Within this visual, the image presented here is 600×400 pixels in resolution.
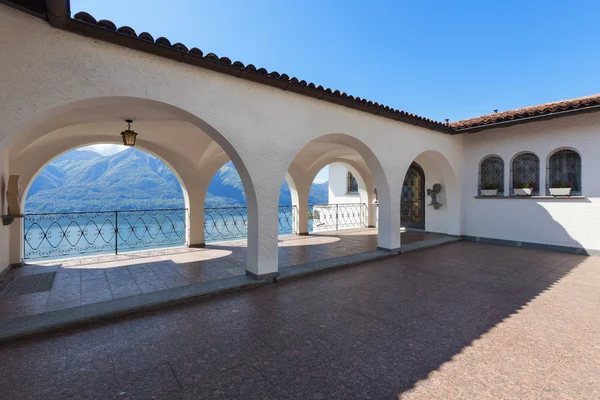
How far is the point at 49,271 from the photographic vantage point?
5.80m

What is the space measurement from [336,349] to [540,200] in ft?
27.7

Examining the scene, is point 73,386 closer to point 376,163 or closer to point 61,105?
point 61,105

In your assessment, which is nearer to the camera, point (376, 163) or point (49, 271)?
point (49, 271)

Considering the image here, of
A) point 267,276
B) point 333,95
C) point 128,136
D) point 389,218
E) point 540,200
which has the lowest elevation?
point 267,276

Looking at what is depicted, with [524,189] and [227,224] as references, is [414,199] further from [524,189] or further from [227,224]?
[227,224]

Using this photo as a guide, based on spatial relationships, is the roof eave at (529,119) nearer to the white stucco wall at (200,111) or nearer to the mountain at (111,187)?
the white stucco wall at (200,111)

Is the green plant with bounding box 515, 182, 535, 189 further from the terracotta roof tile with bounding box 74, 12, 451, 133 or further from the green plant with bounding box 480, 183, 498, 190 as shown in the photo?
the terracotta roof tile with bounding box 74, 12, 451, 133

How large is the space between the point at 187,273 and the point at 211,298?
1477 mm

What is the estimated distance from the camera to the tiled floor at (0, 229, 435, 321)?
4.18 metres

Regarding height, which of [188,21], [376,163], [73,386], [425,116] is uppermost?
[188,21]

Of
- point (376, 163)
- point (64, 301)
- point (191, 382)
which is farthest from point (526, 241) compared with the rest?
point (64, 301)

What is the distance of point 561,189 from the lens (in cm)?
750

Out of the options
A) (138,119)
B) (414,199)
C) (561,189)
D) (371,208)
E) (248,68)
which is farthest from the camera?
(371,208)

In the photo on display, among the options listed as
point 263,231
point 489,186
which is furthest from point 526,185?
point 263,231
